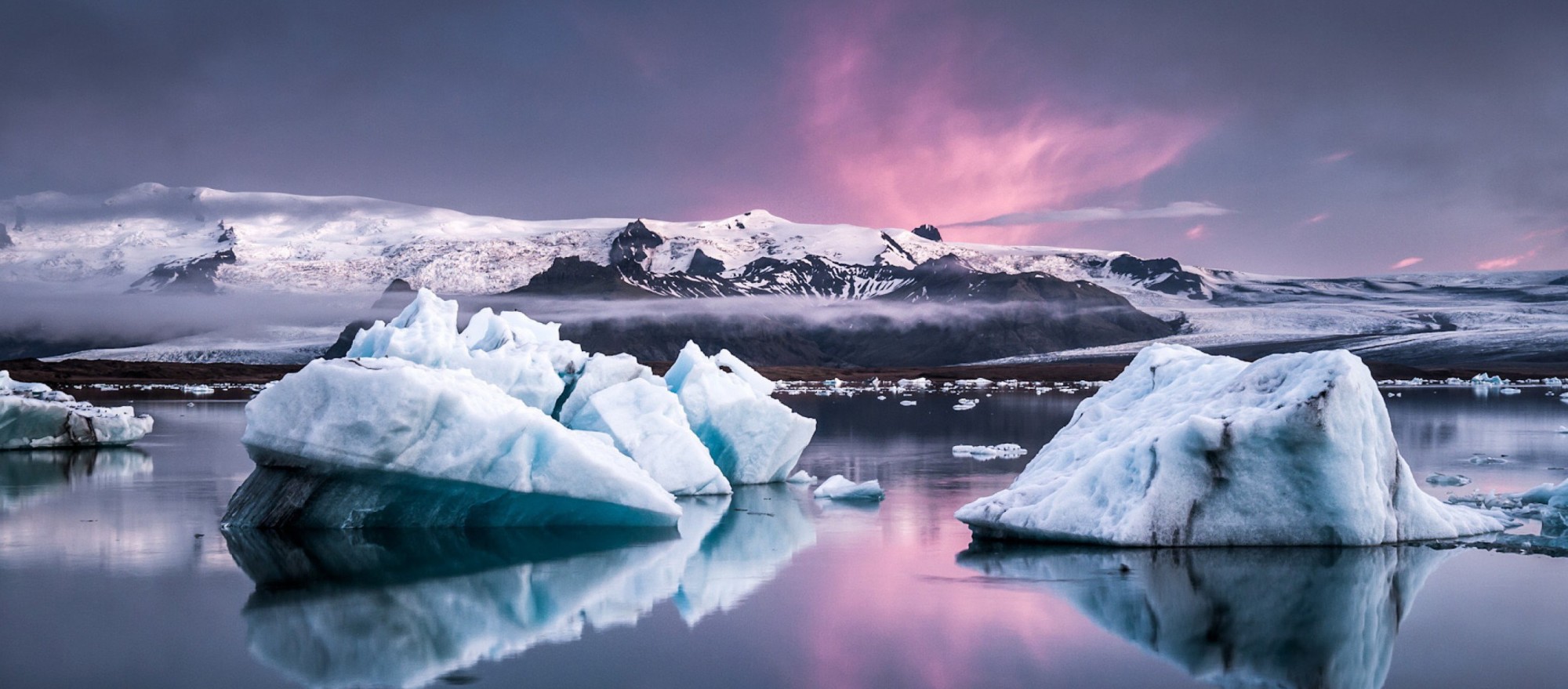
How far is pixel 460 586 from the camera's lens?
35.8 feet

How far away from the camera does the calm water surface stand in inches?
311

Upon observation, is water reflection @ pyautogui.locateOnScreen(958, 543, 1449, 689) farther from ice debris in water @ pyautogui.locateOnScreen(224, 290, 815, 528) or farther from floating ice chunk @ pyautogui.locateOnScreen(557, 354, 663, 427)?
floating ice chunk @ pyautogui.locateOnScreen(557, 354, 663, 427)

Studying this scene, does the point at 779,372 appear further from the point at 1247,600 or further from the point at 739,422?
the point at 1247,600

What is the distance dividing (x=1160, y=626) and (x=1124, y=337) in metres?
166

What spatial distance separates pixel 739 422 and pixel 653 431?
8.23 feet

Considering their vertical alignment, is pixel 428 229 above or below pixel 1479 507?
above

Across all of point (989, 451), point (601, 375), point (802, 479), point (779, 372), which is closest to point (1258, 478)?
point (802, 479)

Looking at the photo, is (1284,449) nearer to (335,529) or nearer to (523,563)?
(523,563)

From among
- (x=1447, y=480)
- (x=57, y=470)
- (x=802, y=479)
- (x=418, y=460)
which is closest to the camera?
(x=418, y=460)

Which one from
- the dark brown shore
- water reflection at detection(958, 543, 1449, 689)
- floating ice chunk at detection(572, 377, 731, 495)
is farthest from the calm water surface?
the dark brown shore

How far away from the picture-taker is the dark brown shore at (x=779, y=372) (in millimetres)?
81000

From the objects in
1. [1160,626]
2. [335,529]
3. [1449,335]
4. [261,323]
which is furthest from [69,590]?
[261,323]

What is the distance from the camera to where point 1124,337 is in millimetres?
168750

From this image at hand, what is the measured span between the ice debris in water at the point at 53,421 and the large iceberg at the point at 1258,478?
72.4 ft
